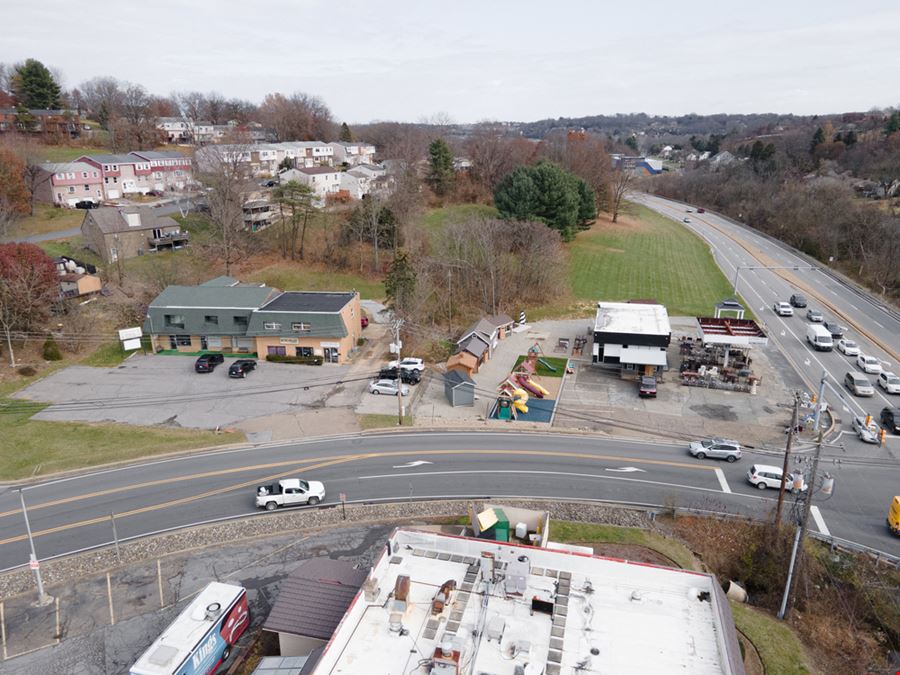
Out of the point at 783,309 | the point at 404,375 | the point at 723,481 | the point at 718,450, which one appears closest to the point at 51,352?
the point at 404,375

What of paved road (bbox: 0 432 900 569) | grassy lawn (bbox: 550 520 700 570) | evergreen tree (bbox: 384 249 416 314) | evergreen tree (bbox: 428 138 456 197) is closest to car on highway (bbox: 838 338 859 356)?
paved road (bbox: 0 432 900 569)

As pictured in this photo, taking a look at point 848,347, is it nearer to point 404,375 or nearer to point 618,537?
point 618,537

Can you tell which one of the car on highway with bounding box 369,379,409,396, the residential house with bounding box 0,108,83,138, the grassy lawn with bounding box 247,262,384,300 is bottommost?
the car on highway with bounding box 369,379,409,396

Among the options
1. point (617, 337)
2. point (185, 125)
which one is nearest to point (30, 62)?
point (185, 125)

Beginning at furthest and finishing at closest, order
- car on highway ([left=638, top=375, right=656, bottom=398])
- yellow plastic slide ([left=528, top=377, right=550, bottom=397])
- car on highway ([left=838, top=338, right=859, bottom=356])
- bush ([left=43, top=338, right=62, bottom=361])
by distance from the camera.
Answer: car on highway ([left=838, top=338, right=859, bottom=356])
bush ([left=43, top=338, right=62, bottom=361])
yellow plastic slide ([left=528, top=377, right=550, bottom=397])
car on highway ([left=638, top=375, right=656, bottom=398])

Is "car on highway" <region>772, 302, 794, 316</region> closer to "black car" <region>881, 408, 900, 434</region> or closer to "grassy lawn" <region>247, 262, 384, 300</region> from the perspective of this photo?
"black car" <region>881, 408, 900, 434</region>

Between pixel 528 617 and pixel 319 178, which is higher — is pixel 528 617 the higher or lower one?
the lower one

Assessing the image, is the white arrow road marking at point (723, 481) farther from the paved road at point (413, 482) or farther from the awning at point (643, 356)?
the awning at point (643, 356)
